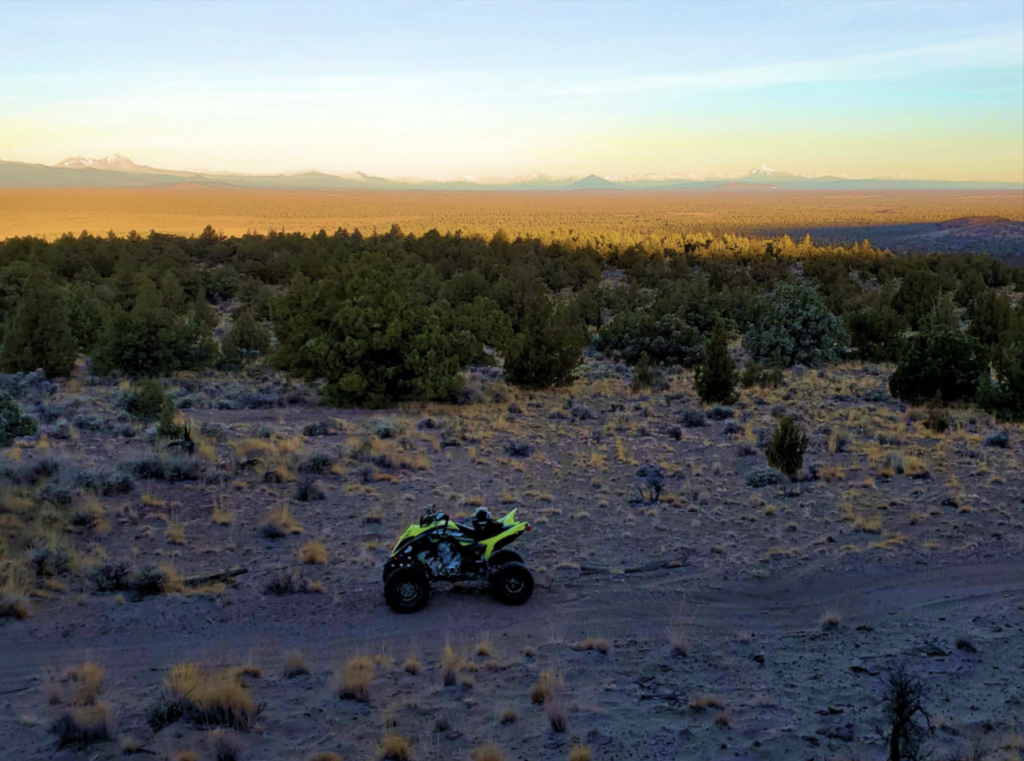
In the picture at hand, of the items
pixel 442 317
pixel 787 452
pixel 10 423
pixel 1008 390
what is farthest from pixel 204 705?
pixel 1008 390

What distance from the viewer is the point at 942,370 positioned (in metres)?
22.1

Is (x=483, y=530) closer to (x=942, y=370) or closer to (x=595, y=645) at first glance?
(x=595, y=645)

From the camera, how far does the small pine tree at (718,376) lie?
2270 cm

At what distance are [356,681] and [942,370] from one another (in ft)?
65.0

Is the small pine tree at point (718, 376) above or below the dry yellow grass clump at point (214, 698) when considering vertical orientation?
above

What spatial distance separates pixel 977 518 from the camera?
41.3 ft

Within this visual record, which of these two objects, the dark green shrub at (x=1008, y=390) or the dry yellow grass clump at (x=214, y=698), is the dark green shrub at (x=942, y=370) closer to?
the dark green shrub at (x=1008, y=390)

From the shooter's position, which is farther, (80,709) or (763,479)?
(763,479)

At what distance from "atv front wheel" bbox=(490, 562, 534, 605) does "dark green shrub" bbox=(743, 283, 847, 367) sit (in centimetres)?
2335

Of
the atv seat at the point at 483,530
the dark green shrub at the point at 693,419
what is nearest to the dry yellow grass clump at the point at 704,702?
the atv seat at the point at 483,530

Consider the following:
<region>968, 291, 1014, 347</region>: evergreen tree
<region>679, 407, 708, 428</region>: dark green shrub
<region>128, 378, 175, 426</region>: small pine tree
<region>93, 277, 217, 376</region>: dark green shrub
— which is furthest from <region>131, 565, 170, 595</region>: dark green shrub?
<region>968, 291, 1014, 347</region>: evergreen tree

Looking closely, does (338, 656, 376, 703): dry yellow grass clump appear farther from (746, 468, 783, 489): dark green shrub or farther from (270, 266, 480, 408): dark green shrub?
(270, 266, 480, 408): dark green shrub

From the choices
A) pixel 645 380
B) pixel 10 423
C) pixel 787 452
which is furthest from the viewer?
pixel 645 380

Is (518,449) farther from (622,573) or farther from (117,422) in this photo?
(117,422)
